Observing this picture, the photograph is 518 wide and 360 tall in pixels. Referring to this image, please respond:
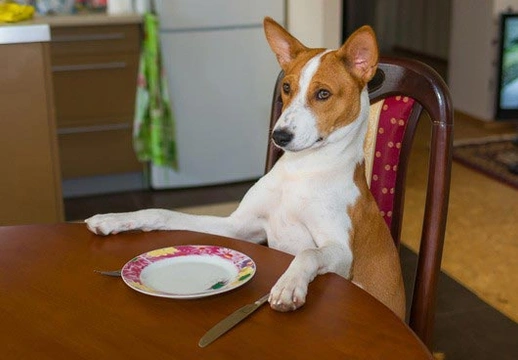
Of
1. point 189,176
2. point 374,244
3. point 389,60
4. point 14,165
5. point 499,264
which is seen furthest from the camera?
point 189,176

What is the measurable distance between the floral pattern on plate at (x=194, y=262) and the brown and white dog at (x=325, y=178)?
0.53ft

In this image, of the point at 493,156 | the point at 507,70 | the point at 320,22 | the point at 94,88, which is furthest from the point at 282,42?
the point at 507,70

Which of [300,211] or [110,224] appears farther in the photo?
[300,211]

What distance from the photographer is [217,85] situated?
14.9 ft

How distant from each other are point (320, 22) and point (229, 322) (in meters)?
3.23

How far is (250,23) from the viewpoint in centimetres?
449

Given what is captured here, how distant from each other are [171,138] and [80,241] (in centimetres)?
303

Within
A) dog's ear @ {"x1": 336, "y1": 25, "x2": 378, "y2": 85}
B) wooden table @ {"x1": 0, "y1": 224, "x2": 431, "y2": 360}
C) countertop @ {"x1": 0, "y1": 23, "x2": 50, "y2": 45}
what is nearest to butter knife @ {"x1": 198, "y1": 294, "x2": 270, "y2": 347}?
wooden table @ {"x1": 0, "y1": 224, "x2": 431, "y2": 360}

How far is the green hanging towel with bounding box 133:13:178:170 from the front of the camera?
430 centimetres

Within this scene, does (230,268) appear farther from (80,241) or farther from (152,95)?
(152,95)

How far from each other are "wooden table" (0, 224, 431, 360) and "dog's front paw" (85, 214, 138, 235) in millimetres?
85

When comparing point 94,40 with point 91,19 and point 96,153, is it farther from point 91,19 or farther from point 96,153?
point 96,153

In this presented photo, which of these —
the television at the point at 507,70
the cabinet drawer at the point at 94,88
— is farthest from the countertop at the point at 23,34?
the television at the point at 507,70

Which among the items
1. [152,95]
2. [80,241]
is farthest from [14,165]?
[80,241]
